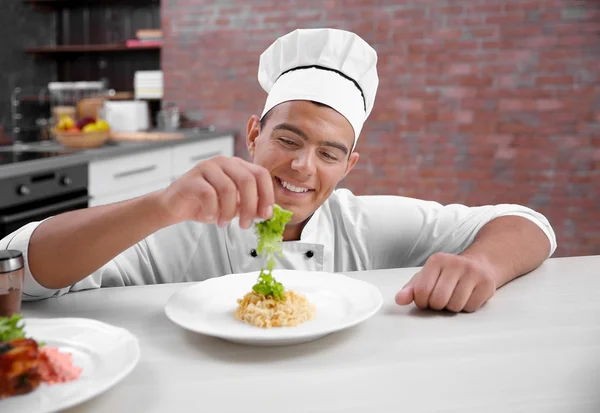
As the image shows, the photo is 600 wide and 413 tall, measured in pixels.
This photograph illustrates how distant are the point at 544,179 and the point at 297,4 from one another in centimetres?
201

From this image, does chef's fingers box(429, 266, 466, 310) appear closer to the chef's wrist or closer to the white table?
the white table

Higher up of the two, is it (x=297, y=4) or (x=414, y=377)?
(x=297, y=4)

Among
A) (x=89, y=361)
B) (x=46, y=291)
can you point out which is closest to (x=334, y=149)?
(x=46, y=291)

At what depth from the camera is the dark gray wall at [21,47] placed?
15.7 ft

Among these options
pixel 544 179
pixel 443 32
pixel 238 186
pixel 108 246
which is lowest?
pixel 544 179

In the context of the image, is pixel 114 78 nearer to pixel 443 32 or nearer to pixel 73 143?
pixel 73 143

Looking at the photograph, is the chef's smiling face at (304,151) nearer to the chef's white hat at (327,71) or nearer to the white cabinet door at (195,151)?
the chef's white hat at (327,71)

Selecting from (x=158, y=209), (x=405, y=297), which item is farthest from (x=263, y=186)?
(x=405, y=297)

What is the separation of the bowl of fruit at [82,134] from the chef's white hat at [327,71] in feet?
7.55

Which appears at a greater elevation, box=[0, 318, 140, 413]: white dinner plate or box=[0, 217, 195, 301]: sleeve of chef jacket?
box=[0, 318, 140, 413]: white dinner plate

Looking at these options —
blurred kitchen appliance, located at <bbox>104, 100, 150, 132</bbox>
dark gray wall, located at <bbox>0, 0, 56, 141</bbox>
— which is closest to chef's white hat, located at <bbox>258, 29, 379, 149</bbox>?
Answer: blurred kitchen appliance, located at <bbox>104, 100, 150, 132</bbox>

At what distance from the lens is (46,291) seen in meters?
1.25

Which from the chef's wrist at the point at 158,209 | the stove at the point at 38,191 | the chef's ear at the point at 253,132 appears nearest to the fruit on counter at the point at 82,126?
the stove at the point at 38,191

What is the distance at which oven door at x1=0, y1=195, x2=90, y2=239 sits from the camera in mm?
2904
